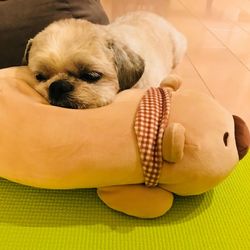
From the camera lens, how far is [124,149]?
888 mm

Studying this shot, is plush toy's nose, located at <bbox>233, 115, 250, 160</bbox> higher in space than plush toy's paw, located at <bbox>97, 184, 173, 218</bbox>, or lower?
higher

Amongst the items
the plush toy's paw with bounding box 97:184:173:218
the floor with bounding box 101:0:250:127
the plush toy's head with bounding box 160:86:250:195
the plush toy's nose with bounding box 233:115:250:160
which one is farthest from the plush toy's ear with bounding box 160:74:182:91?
the floor with bounding box 101:0:250:127

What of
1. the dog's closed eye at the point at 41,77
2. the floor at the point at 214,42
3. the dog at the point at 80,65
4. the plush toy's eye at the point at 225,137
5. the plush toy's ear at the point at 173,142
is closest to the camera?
the plush toy's ear at the point at 173,142

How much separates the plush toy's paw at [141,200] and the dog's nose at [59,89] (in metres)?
0.32

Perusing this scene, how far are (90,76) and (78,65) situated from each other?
52 mm

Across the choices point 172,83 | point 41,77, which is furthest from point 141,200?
point 41,77

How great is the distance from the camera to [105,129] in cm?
90

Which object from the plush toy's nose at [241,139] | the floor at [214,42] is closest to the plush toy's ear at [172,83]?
the plush toy's nose at [241,139]

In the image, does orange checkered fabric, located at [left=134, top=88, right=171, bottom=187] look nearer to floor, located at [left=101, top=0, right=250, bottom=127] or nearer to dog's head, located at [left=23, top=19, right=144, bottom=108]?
dog's head, located at [left=23, top=19, right=144, bottom=108]

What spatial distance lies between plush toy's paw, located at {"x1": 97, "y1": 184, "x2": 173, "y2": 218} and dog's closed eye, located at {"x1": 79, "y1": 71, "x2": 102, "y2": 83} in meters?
0.36

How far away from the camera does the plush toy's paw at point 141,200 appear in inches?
36.5

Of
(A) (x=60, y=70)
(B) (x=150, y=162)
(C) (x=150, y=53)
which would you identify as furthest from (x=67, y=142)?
(C) (x=150, y=53)

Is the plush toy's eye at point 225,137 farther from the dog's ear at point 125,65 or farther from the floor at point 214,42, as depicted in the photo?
the floor at point 214,42

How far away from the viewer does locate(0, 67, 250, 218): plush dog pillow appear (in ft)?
2.89
